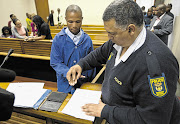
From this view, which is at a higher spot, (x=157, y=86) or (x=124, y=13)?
(x=124, y=13)

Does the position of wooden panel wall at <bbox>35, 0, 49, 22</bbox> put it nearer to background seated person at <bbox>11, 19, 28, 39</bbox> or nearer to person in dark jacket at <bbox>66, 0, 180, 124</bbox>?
background seated person at <bbox>11, 19, 28, 39</bbox>

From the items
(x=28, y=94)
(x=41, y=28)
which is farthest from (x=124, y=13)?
(x=41, y=28)

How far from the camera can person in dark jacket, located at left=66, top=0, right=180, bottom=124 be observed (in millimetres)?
577

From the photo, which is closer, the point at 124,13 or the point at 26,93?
the point at 124,13

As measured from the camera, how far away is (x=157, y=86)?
57 centimetres

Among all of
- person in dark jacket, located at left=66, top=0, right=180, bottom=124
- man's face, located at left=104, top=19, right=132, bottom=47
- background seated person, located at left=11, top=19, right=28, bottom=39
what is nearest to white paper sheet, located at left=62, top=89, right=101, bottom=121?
person in dark jacket, located at left=66, top=0, right=180, bottom=124

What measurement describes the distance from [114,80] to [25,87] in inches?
32.8

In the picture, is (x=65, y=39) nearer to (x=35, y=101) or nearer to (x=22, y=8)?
(x=35, y=101)

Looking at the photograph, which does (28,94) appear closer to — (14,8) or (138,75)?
(138,75)

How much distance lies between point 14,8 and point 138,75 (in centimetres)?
915

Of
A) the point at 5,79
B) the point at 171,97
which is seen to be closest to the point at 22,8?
the point at 5,79

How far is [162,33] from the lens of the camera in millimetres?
2701

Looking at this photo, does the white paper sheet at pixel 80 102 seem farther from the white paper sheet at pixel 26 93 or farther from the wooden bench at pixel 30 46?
the wooden bench at pixel 30 46

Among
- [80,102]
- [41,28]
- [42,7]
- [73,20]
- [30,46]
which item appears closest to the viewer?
[80,102]
